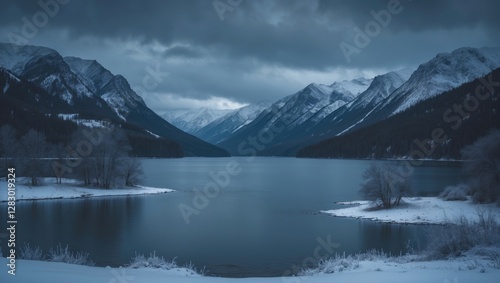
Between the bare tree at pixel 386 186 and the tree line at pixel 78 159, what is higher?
the tree line at pixel 78 159

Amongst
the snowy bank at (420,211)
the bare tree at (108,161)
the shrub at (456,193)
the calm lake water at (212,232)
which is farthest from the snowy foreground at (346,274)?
the bare tree at (108,161)

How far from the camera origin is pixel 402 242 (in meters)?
34.8

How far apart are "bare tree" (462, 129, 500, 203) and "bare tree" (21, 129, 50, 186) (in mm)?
69525

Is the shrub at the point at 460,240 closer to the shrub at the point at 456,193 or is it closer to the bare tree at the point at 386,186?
the bare tree at the point at 386,186

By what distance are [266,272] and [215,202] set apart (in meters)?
37.6

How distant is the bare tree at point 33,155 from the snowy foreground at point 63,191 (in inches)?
87.1

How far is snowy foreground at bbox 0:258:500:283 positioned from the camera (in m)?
13.5

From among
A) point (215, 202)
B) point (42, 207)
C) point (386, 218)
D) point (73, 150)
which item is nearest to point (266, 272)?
point (386, 218)

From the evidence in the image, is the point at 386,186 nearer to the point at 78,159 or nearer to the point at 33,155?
the point at 78,159

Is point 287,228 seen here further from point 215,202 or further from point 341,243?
point 215,202

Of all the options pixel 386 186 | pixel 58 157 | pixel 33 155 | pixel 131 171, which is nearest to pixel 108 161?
pixel 131 171

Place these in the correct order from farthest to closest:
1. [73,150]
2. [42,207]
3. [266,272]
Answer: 1. [73,150]
2. [42,207]
3. [266,272]

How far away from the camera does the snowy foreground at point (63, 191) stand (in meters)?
65.3

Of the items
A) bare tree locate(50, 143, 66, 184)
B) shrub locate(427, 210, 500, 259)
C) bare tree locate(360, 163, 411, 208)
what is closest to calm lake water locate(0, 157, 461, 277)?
bare tree locate(360, 163, 411, 208)
